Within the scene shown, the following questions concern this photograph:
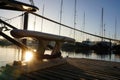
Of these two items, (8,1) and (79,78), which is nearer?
(79,78)

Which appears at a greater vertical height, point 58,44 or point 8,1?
point 8,1

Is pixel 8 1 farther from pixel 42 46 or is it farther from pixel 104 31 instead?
pixel 104 31

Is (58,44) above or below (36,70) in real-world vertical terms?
above

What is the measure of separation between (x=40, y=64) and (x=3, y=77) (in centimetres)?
181

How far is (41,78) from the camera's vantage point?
5469 mm

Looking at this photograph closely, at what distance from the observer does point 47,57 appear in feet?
26.1

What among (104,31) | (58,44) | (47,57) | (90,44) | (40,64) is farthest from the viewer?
(90,44)

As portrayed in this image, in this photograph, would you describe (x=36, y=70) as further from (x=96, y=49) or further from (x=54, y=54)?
(x=96, y=49)

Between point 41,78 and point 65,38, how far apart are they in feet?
10.4

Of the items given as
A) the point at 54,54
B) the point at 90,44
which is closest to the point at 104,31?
the point at 90,44

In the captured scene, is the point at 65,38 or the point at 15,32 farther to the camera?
the point at 65,38

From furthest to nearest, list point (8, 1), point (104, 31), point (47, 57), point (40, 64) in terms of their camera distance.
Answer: point (104, 31) < point (47, 57) < point (40, 64) < point (8, 1)

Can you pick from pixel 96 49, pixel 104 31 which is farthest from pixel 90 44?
pixel 104 31

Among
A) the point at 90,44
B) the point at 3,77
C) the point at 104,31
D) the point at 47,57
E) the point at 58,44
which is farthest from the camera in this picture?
the point at 90,44
